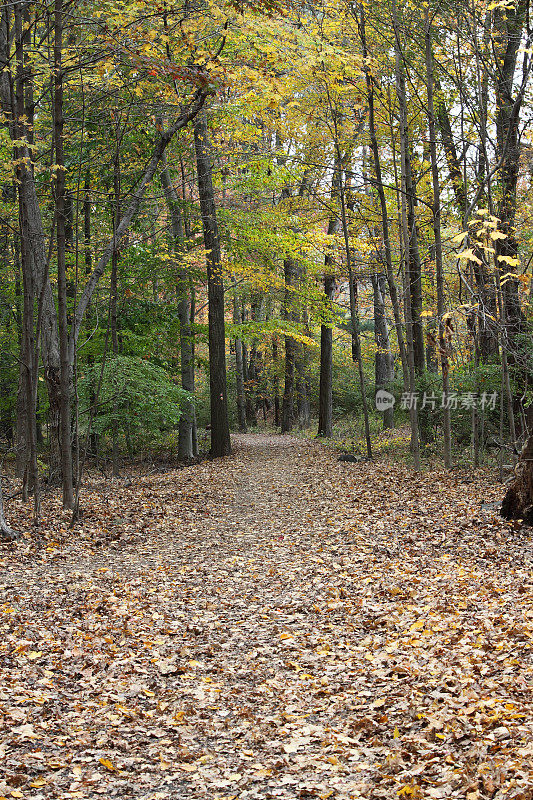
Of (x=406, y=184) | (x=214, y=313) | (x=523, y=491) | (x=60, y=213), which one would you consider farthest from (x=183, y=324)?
(x=523, y=491)

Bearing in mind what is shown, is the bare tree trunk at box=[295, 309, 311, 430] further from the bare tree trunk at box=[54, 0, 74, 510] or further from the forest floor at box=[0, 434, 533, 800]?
the bare tree trunk at box=[54, 0, 74, 510]

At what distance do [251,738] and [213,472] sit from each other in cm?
1060

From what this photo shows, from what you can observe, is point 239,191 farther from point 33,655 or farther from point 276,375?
point 33,655

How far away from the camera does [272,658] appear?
4785mm

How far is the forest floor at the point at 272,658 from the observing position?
3.20 meters

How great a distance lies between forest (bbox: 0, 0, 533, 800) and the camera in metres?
3.56

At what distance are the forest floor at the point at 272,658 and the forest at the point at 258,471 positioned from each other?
26mm

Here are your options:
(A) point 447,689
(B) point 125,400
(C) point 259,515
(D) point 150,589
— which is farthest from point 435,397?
(A) point 447,689

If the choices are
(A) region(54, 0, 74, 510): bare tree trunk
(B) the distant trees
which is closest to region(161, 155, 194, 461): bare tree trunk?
(B) the distant trees

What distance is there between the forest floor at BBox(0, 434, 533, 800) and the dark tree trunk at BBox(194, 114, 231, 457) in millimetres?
7188

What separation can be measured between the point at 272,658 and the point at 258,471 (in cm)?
971

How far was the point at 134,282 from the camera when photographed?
629 inches

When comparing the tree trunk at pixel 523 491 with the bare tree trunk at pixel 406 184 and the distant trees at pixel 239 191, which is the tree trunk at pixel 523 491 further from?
the bare tree trunk at pixel 406 184

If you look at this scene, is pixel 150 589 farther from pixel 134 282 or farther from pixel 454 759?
pixel 134 282
